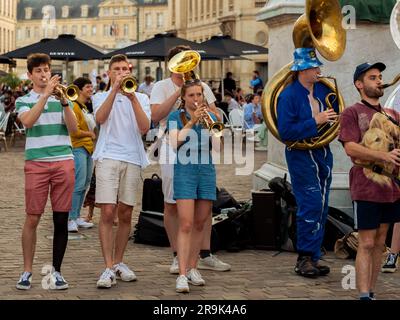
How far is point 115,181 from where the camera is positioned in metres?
7.57

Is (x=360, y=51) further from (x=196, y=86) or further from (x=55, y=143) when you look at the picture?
(x=55, y=143)

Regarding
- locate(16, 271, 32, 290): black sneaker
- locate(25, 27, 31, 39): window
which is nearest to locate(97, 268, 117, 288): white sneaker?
locate(16, 271, 32, 290): black sneaker

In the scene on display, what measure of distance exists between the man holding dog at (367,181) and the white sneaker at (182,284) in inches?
52.2

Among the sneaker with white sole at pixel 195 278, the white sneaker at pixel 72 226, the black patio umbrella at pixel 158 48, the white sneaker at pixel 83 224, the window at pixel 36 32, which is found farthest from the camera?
the window at pixel 36 32

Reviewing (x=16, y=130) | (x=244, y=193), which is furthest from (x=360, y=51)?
(x=16, y=130)

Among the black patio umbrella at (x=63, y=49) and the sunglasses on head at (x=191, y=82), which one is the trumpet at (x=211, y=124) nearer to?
the sunglasses on head at (x=191, y=82)

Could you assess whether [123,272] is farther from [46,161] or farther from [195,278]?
[46,161]

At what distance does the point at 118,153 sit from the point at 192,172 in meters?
0.61

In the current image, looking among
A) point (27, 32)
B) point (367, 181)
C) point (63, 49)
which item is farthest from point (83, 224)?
point (27, 32)

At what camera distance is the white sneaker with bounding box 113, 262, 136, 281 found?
766 centimetres

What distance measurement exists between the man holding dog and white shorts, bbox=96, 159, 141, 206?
184 cm

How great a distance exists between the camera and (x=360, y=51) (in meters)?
9.75

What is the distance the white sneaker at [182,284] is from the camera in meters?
7.19

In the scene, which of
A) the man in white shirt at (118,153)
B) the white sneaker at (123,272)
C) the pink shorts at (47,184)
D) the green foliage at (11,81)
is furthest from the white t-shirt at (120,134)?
the green foliage at (11,81)
